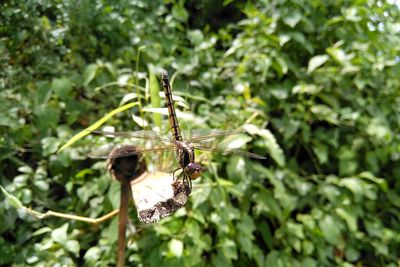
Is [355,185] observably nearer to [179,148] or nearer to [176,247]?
[176,247]

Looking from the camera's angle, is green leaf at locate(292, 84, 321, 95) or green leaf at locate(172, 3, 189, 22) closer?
green leaf at locate(292, 84, 321, 95)

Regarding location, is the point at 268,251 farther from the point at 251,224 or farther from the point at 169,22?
the point at 169,22

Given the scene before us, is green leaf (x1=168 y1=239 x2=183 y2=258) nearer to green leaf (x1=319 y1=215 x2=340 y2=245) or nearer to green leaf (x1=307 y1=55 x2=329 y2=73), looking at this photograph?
green leaf (x1=319 y1=215 x2=340 y2=245)

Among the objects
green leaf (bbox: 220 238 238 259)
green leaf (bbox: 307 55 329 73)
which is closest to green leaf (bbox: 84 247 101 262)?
green leaf (bbox: 220 238 238 259)

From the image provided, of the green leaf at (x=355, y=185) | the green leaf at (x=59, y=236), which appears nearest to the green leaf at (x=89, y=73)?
the green leaf at (x=59, y=236)

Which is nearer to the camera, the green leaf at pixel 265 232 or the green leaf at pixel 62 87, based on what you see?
the green leaf at pixel 62 87

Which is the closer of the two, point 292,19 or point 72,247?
point 72,247

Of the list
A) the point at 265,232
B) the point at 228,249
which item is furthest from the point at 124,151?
the point at 265,232

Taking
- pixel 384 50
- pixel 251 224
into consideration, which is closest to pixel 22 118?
pixel 251 224

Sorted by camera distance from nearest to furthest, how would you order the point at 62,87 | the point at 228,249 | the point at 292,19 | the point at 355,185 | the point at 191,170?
the point at 191,170 → the point at 228,249 → the point at 62,87 → the point at 355,185 → the point at 292,19

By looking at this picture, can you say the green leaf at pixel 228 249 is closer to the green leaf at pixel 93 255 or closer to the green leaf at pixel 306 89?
the green leaf at pixel 93 255
